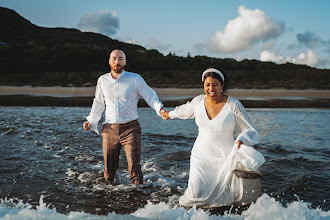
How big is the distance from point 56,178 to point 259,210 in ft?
13.8

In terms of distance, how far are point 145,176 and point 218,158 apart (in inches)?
116

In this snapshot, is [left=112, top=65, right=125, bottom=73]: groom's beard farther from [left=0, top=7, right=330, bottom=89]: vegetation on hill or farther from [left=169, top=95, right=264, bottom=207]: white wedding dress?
[left=0, top=7, right=330, bottom=89]: vegetation on hill

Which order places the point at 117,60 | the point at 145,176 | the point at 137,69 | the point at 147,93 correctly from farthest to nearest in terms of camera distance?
the point at 137,69, the point at 145,176, the point at 147,93, the point at 117,60

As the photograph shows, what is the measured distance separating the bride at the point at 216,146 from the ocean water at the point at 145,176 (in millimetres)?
257

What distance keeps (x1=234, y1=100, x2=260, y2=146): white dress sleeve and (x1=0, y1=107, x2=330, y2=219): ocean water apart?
27.7 inches

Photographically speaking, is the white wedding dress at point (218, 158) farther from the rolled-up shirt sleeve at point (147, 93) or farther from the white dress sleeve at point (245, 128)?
the rolled-up shirt sleeve at point (147, 93)

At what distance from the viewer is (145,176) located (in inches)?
285

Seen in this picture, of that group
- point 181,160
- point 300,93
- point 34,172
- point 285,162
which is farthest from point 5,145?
point 300,93

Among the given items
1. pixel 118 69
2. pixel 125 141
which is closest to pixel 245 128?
pixel 125 141

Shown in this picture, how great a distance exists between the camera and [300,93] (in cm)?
3731

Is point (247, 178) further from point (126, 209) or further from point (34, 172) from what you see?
point (34, 172)

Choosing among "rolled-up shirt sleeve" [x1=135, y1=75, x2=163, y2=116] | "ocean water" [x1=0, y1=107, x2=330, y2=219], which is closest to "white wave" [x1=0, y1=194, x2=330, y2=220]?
"ocean water" [x1=0, y1=107, x2=330, y2=219]

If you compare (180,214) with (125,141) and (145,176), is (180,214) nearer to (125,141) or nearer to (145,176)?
(125,141)

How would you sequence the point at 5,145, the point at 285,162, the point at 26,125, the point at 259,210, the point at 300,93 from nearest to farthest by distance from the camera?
1. the point at 259,210
2. the point at 285,162
3. the point at 5,145
4. the point at 26,125
5. the point at 300,93
